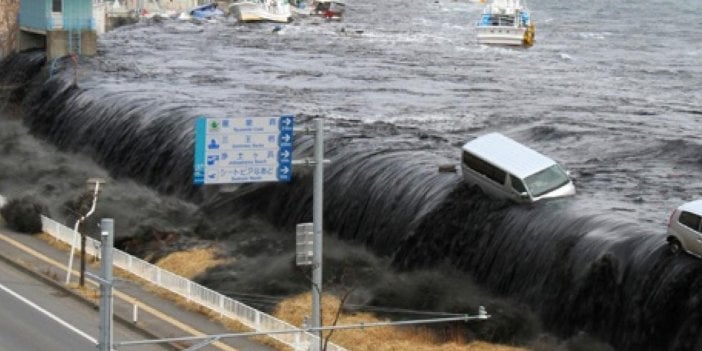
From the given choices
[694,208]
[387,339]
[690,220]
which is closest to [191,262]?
[387,339]

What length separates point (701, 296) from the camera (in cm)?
3359

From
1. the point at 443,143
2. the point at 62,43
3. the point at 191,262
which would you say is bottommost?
the point at 191,262

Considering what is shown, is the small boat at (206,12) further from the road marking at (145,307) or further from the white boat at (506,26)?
the road marking at (145,307)

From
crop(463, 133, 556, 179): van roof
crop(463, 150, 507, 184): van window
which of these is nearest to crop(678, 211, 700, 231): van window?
crop(463, 133, 556, 179): van roof

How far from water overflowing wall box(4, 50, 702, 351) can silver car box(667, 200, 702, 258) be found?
353 mm

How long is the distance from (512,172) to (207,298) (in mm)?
10767

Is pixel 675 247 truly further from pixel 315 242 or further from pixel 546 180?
pixel 315 242

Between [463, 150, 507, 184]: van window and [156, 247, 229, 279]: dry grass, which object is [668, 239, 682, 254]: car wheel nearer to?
[463, 150, 507, 184]: van window

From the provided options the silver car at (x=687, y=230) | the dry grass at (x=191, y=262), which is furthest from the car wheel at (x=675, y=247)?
the dry grass at (x=191, y=262)

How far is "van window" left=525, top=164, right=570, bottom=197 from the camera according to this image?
42297 millimetres

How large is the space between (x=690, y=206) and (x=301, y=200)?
17081 mm

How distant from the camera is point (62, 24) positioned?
271ft

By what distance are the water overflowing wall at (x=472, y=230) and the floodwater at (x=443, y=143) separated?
65 mm

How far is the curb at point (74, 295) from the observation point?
35.8 metres
